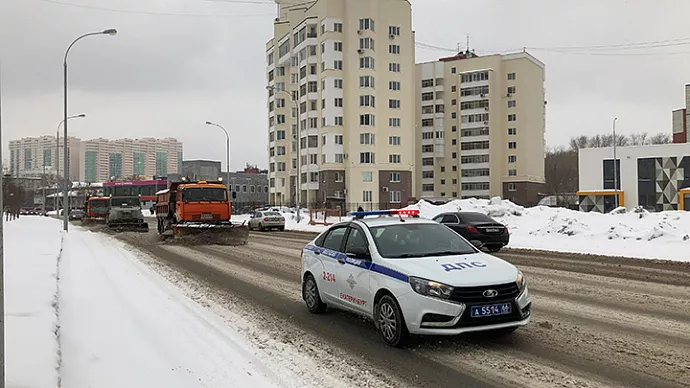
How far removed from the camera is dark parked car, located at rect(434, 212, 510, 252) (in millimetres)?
20484

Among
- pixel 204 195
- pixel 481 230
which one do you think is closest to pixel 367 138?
pixel 204 195

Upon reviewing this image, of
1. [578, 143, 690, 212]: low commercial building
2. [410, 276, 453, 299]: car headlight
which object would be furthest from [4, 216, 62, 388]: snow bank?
[578, 143, 690, 212]: low commercial building

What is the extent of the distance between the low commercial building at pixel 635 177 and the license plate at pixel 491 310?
202 feet

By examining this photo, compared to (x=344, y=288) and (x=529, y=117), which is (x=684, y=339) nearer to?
(x=344, y=288)

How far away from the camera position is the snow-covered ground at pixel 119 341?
5508mm

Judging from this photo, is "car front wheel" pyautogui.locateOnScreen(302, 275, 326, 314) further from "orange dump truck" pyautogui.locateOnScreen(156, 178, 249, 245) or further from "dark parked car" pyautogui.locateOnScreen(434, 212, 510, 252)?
"orange dump truck" pyautogui.locateOnScreen(156, 178, 249, 245)

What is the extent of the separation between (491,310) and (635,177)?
66818mm

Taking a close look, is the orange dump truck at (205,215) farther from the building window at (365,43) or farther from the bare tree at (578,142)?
the bare tree at (578,142)

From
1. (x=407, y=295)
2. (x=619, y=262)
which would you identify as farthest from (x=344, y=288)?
(x=619, y=262)

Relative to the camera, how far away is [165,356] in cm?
656

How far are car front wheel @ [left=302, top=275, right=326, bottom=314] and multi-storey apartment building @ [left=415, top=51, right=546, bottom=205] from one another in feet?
292

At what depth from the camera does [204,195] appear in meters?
27.0

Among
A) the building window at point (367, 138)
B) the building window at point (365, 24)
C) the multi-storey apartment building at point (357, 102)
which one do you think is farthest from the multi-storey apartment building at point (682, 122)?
the building window at point (365, 24)

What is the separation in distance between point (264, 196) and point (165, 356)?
114754mm
